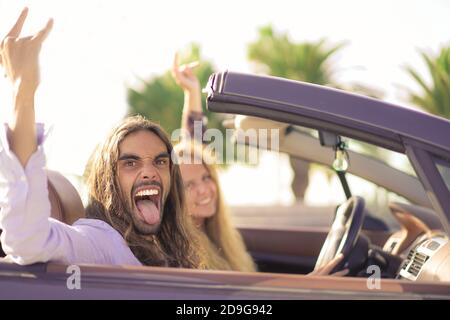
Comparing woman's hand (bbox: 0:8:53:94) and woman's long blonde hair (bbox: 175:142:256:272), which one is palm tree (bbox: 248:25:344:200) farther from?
woman's hand (bbox: 0:8:53:94)

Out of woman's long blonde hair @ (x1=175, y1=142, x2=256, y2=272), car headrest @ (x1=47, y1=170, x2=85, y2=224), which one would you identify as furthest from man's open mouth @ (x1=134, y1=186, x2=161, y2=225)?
woman's long blonde hair @ (x1=175, y1=142, x2=256, y2=272)

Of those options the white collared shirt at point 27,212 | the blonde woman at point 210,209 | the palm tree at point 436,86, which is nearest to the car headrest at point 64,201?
the white collared shirt at point 27,212

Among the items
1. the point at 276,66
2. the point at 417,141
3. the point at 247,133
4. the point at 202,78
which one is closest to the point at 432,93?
the point at 276,66

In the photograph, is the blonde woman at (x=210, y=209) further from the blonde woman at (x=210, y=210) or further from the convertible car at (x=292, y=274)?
the convertible car at (x=292, y=274)

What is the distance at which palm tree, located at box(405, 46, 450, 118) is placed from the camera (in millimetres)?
19766

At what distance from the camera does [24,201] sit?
1.99 metres

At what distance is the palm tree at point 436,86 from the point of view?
19766 millimetres

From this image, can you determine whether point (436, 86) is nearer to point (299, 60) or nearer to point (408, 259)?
point (299, 60)

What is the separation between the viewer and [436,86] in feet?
66.3

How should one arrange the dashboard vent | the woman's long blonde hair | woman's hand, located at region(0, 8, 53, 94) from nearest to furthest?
woman's hand, located at region(0, 8, 53, 94) < the dashboard vent < the woman's long blonde hair

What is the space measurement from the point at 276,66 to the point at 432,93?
17.3ft

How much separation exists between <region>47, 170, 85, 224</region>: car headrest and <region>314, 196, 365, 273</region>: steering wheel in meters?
1.01

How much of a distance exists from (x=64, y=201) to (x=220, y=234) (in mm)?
1357
